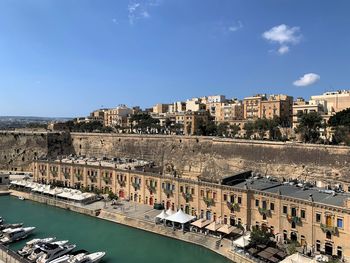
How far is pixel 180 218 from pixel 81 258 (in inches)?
434

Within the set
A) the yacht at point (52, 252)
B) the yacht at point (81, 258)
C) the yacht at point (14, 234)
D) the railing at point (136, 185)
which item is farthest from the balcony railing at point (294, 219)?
the yacht at point (14, 234)

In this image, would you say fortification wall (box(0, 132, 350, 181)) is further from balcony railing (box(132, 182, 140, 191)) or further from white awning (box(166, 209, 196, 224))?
white awning (box(166, 209, 196, 224))

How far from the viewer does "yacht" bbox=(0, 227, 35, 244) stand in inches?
1380

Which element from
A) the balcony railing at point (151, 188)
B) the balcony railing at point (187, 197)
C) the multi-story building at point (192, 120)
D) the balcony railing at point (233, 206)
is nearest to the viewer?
the balcony railing at point (233, 206)

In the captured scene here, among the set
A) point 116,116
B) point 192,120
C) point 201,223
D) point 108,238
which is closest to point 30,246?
point 108,238

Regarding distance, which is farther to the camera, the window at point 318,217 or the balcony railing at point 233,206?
the balcony railing at point 233,206

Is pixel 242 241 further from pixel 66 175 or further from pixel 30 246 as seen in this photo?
pixel 66 175

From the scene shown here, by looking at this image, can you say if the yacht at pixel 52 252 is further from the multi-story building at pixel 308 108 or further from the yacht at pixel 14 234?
the multi-story building at pixel 308 108

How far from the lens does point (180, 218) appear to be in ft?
119

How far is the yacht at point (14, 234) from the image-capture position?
1380 inches

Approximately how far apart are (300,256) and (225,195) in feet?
36.7

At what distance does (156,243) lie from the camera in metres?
34.5

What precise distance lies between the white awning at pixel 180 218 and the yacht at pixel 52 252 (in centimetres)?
1019

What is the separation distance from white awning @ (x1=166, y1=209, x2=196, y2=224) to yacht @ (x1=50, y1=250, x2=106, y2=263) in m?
8.29
